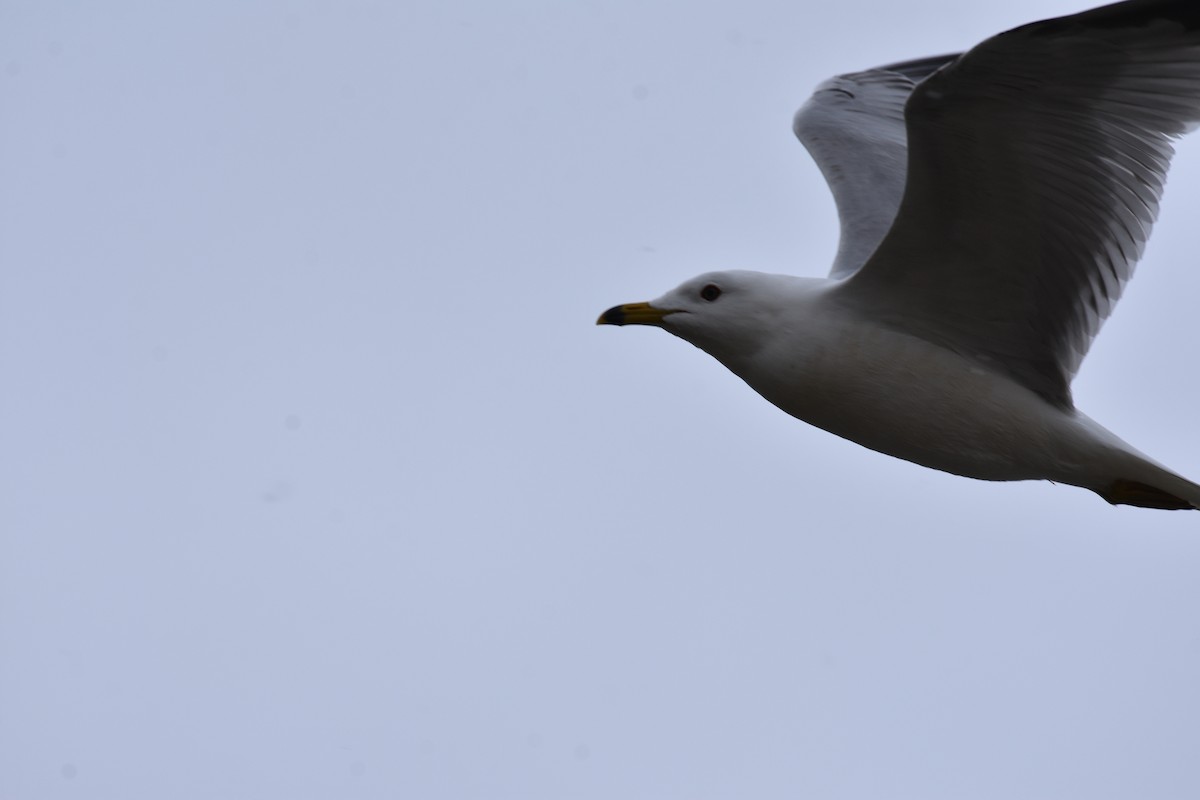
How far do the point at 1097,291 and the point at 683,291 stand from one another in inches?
63.5

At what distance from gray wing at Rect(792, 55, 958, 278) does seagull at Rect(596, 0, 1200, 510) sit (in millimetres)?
744

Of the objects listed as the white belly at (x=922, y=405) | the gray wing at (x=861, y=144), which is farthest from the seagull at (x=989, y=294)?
the gray wing at (x=861, y=144)

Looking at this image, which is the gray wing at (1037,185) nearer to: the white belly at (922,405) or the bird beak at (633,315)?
the white belly at (922,405)

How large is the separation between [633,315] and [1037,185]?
5.62 feet

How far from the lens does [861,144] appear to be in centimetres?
863

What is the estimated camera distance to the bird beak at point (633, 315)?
7176 mm

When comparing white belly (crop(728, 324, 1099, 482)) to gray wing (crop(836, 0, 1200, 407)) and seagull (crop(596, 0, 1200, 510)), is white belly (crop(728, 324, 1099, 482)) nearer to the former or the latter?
seagull (crop(596, 0, 1200, 510))

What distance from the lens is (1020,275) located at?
22.0 ft

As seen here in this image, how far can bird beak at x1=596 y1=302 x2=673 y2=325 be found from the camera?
23.5 feet

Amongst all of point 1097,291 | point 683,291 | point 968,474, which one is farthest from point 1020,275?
point 683,291

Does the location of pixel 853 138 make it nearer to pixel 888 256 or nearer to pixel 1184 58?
pixel 888 256

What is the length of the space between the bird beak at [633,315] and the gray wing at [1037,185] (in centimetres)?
80

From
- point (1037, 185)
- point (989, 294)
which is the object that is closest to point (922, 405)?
point (989, 294)

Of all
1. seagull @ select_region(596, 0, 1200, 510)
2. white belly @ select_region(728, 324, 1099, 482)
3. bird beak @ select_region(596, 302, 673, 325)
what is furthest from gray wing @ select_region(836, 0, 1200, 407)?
bird beak @ select_region(596, 302, 673, 325)
